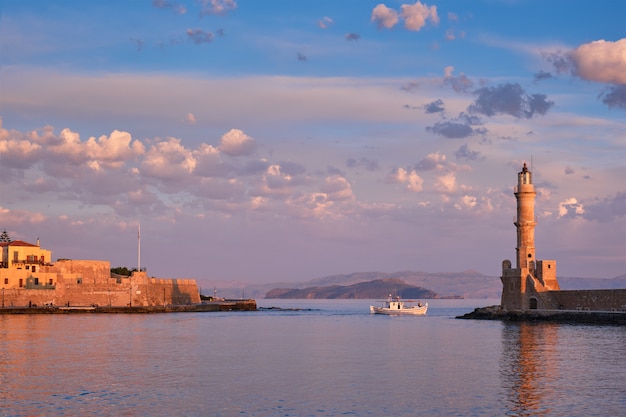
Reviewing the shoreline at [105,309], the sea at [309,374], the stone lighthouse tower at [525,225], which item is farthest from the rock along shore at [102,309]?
the stone lighthouse tower at [525,225]

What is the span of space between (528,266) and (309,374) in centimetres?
5146

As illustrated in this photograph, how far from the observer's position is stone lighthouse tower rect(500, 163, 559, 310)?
84.4 metres

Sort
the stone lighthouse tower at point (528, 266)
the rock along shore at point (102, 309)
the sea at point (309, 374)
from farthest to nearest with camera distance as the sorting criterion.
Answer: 1. the rock along shore at point (102, 309)
2. the stone lighthouse tower at point (528, 266)
3. the sea at point (309, 374)

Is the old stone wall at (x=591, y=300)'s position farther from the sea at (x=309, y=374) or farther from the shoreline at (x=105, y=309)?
the shoreline at (x=105, y=309)

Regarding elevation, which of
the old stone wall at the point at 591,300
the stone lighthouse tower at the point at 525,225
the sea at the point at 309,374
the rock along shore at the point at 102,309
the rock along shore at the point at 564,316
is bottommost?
the sea at the point at 309,374

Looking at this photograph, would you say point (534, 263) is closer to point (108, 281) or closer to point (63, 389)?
point (108, 281)

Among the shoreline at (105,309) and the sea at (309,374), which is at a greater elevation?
the shoreline at (105,309)

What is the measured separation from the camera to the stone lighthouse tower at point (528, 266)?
277ft

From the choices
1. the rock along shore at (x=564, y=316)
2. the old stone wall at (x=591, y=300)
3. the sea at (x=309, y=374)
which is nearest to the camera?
the sea at (x=309, y=374)

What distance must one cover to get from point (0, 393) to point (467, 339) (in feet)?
129

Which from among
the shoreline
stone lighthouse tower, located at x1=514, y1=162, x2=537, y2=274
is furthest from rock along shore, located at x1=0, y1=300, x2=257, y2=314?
stone lighthouse tower, located at x1=514, y1=162, x2=537, y2=274

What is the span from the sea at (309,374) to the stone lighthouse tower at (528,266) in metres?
18.7

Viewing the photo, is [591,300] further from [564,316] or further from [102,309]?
[102,309]

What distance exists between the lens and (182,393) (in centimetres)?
3272
